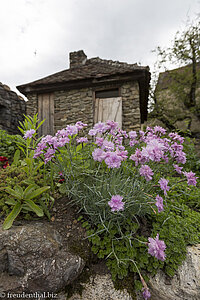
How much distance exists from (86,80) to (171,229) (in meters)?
5.78

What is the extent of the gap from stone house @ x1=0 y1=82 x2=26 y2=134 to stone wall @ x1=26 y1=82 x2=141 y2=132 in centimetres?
119

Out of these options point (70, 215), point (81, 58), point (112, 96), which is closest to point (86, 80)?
point (112, 96)

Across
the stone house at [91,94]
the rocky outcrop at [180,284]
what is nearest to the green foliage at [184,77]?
the stone house at [91,94]

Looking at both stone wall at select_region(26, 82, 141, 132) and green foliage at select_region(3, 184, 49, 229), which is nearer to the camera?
green foliage at select_region(3, 184, 49, 229)

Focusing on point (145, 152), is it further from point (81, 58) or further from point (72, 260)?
point (81, 58)

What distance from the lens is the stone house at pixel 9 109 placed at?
25.0 ft

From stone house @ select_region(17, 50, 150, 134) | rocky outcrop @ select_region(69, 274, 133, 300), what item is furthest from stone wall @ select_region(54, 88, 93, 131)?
rocky outcrop @ select_region(69, 274, 133, 300)

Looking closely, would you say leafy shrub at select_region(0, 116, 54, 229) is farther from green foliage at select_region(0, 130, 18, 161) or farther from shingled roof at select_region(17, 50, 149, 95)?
shingled roof at select_region(17, 50, 149, 95)

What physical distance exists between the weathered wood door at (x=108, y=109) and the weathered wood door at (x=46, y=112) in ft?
5.86

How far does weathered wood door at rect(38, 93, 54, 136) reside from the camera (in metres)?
6.97

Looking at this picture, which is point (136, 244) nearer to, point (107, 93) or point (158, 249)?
point (158, 249)

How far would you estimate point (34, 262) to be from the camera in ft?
4.37

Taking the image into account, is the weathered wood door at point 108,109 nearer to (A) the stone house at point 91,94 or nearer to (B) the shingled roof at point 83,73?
(A) the stone house at point 91,94

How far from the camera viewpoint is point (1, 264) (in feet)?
4.33
